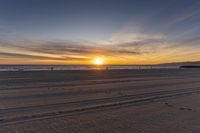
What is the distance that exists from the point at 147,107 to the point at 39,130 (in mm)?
4395

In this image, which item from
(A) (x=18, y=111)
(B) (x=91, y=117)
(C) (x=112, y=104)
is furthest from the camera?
(C) (x=112, y=104)

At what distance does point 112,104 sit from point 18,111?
12.0 ft

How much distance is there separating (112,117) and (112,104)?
1942mm

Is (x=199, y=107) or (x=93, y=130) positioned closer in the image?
(x=93, y=130)

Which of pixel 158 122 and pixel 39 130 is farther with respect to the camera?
pixel 158 122

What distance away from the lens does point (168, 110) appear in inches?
280

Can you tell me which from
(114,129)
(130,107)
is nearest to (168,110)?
(130,107)

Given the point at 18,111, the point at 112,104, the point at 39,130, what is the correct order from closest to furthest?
the point at 39,130, the point at 18,111, the point at 112,104

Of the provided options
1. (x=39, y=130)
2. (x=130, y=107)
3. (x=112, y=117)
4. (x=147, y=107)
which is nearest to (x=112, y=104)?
(x=130, y=107)

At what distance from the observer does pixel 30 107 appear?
7.43 metres

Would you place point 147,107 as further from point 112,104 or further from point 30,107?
point 30,107

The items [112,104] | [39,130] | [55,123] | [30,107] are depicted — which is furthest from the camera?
[112,104]

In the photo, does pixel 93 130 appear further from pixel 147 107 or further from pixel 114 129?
pixel 147 107

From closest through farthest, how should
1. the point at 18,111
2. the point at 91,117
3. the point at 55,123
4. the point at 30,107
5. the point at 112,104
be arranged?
the point at 55,123 < the point at 91,117 < the point at 18,111 < the point at 30,107 < the point at 112,104
